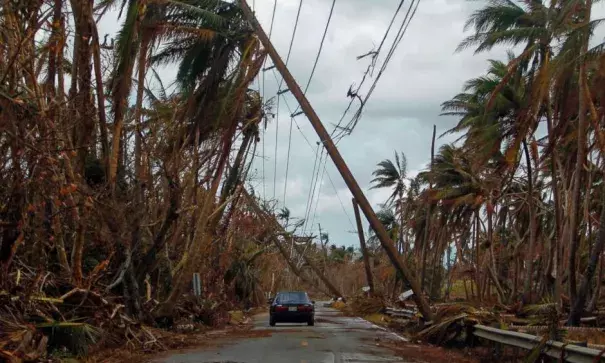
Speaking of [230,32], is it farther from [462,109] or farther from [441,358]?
[462,109]

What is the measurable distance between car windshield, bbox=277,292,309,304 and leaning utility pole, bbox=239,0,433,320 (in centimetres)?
859

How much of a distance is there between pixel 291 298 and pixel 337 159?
10214mm

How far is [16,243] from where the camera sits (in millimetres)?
12656

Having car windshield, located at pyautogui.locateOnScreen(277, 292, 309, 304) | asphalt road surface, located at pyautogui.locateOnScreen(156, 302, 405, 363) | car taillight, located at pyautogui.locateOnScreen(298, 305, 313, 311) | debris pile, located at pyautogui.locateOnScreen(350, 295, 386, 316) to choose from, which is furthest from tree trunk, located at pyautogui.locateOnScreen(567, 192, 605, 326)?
debris pile, located at pyautogui.locateOnScreen(350, 295, 386, 316)

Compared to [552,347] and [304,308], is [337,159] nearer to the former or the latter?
[304,308]

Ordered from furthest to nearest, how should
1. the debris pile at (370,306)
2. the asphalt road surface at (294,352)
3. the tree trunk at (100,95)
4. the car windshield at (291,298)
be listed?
the debris pile at (370,306) → the car windshield at (291,298) → the tree trunk at (100,95) → the asphalt road surface at (294,352)

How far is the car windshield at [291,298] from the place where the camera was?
30.4m

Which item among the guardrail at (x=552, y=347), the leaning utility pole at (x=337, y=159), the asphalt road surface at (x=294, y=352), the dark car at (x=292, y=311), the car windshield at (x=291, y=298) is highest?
the leaning utility pole at (x=337, y=159)

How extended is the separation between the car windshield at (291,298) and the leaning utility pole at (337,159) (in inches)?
338

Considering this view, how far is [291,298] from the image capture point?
3077 cm

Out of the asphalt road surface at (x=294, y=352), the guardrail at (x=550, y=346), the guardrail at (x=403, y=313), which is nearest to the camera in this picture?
the guardrail at (x=550, y=346)

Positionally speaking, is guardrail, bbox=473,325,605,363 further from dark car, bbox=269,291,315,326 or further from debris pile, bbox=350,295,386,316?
debris pile, bbox=350,295,386,316

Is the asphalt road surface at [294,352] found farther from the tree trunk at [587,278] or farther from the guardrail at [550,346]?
the tree trunk at [587,278]

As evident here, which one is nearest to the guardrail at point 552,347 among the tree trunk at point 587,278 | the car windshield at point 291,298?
the tree trunk at point 587,278
